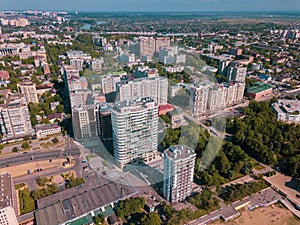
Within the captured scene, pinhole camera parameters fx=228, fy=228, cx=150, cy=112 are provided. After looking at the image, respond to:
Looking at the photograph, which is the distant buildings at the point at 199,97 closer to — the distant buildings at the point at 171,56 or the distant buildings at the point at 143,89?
the distant buildings at the point at 143,89

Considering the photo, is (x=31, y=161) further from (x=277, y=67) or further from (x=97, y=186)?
(x=277, y=67)

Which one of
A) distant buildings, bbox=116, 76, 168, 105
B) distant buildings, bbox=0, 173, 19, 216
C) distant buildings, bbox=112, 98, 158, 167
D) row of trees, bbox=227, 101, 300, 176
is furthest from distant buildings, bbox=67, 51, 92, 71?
row of trees, bbox=227, 101, 300, 176

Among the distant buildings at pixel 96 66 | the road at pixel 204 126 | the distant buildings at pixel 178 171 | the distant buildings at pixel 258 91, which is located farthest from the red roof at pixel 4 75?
the distant buildings at pixel 258 91

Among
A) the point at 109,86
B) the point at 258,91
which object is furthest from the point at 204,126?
the point at 109,86

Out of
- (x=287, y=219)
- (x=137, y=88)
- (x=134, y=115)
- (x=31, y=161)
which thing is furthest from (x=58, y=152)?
(x=287, y=219)

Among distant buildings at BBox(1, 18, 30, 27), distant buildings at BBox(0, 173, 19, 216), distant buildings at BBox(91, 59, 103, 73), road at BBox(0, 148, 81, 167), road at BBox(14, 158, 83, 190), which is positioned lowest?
road at BBox(14, 158, 83, 190)

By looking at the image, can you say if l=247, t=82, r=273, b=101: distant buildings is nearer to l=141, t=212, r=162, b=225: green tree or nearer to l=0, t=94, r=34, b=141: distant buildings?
l=141, t=212, r=162, b=225: green tree

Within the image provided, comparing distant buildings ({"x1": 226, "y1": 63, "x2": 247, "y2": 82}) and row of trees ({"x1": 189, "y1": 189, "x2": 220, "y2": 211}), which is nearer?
row of trees ({"x1": 189, "y1": 189, "x2": 220, "y2": 211})
